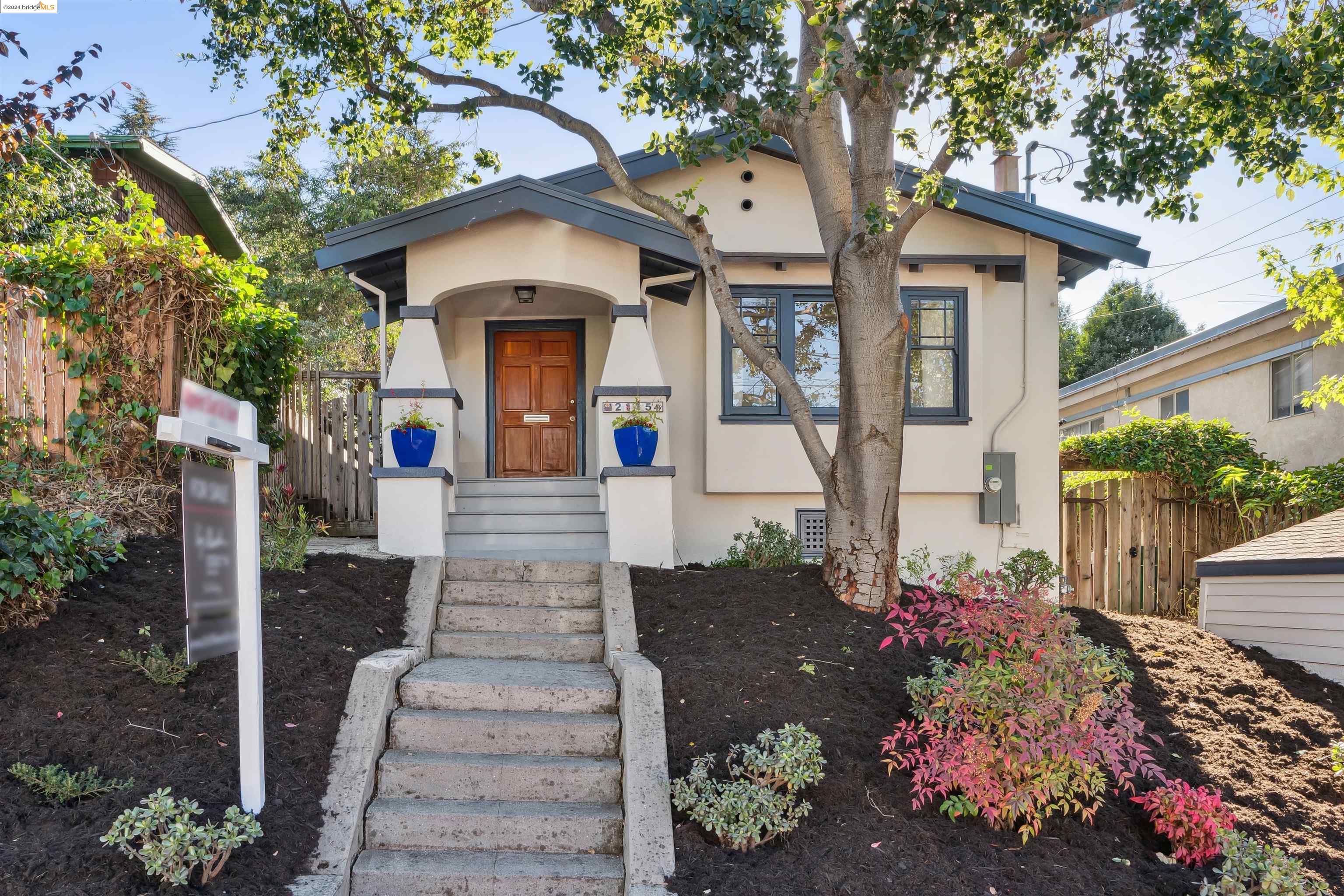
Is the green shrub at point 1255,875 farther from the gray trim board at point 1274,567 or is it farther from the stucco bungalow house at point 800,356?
the stucco bungalow house at point 800,356

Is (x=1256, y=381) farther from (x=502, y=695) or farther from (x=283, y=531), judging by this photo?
(x=283, y=531)

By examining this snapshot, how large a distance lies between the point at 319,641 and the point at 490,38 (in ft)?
20.4

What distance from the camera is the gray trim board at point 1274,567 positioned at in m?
6.60

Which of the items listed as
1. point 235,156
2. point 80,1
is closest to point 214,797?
point 80,1

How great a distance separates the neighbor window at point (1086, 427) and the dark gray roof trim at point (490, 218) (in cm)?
1287

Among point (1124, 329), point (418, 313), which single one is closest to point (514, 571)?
point (418, 313)

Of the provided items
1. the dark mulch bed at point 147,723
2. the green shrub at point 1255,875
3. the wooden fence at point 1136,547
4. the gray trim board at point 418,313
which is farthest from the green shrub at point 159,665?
the wooden fence at point 1136,547

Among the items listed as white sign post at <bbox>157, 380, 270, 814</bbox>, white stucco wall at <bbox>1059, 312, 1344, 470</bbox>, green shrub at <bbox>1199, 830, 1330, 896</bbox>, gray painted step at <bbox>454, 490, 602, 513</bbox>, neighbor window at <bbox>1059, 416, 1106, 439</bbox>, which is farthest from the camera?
neighbor window at <bbox>1059, 416, 1106, 439</bbox>

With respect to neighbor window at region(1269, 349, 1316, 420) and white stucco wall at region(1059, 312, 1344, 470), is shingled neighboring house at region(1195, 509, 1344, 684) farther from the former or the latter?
neighbor window at region(1269, 349, 1316, 420)

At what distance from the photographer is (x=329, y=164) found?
21797 millimetres

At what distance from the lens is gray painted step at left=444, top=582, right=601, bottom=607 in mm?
6852

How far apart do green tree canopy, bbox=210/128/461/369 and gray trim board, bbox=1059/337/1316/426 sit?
14335 mm

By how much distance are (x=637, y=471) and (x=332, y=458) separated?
4232mm

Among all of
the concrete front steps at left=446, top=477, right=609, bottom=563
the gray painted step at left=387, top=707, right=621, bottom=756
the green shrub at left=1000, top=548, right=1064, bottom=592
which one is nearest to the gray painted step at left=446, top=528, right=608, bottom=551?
the concrete front steps at left=446, top=477, right=609, bottom=563
